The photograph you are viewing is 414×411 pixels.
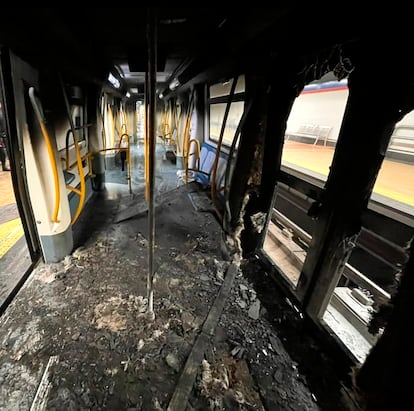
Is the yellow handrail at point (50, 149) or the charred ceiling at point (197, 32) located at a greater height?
the charred ceiling at point (197, 32)

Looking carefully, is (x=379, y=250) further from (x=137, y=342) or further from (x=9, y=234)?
(x=9, y=234)

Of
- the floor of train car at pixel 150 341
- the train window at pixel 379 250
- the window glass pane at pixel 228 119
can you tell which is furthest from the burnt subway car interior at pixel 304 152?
the window glass pane at pixel 228 119

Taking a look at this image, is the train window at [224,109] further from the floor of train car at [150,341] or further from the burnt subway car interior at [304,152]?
the floor of train car at [150,341]

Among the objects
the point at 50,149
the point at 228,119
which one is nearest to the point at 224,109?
the point at 228,119

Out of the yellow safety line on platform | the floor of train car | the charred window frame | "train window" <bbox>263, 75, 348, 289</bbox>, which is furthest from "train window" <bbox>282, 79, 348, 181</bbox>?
the yellow safety line on platform

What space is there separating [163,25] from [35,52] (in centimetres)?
95

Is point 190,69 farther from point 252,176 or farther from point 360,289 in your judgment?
point 360,289

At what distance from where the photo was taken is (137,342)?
139 cm

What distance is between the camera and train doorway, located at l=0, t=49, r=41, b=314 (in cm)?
148

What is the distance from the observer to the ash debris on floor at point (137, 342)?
1137 millimetres

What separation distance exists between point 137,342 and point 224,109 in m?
3.45

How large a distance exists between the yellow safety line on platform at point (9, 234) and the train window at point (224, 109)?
9.78ft

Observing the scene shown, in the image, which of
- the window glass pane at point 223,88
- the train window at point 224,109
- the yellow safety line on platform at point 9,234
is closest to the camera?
the yellow safety line on platform at point 9,234

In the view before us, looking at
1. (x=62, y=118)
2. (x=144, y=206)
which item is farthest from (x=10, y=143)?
(x=144, y=206)
